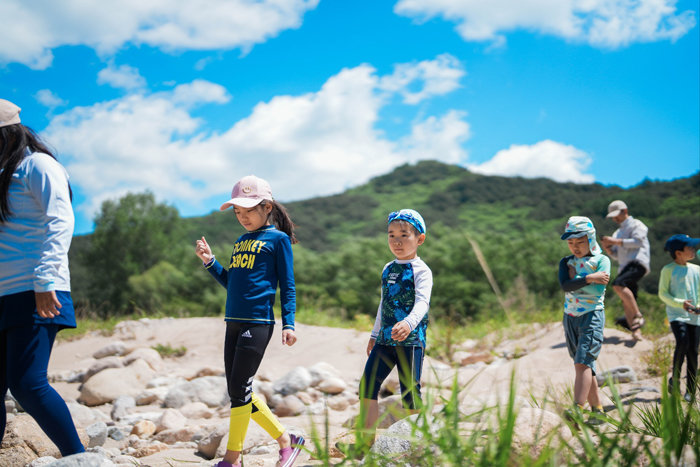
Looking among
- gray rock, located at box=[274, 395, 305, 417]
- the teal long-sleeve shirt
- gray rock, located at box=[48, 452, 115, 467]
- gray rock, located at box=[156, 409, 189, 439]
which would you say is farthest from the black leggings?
the teal long-sleeve shirt

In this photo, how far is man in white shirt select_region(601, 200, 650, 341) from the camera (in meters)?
6.87

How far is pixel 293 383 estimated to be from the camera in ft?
20.4

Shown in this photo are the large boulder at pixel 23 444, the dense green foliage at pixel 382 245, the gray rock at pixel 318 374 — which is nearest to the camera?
the large boulder at pixel 23 444

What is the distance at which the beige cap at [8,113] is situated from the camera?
9.20 feet

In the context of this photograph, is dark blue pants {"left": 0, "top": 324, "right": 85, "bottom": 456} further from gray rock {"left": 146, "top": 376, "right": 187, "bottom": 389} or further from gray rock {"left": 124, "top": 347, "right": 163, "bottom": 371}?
gray rock {"left": 124, "top": 347, "right": 163, "bottom": 371}

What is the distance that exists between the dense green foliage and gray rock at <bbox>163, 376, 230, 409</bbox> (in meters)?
3.64

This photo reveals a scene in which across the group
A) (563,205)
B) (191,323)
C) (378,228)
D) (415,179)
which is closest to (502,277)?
(191,323)

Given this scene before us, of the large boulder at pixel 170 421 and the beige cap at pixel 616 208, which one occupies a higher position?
the beige cap at pixel 616 208

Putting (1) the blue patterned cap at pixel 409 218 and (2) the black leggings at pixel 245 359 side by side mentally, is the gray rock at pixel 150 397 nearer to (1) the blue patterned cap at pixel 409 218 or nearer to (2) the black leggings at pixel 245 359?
(2) the black leggings at pixel 245 359

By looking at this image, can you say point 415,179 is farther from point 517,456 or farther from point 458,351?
point 517,456

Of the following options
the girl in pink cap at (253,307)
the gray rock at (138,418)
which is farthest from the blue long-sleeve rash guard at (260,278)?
the gray rock at (138,418)

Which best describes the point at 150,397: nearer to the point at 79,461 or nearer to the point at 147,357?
the point at 147,357

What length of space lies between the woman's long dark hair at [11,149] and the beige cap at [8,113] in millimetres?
30

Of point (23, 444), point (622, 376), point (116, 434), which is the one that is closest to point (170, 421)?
point (116, 434)
